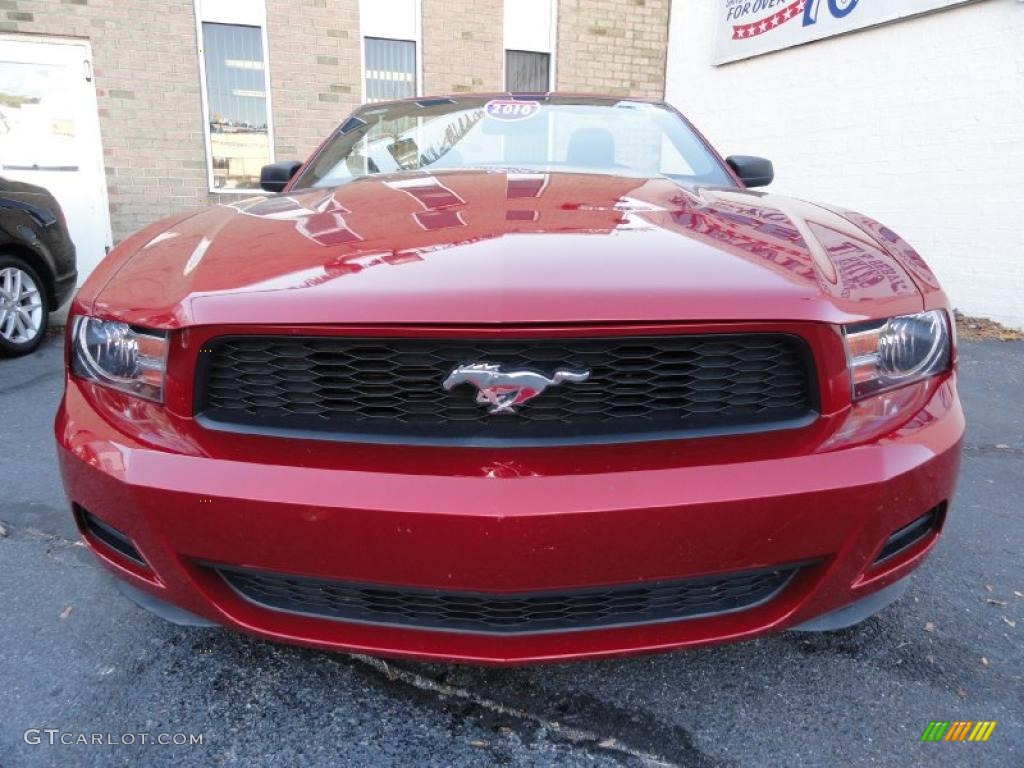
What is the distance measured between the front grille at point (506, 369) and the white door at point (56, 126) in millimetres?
8240

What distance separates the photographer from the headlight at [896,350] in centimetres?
137

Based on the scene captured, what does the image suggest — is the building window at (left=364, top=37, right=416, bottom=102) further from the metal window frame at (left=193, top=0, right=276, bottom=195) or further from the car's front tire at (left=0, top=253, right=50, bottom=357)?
the car's front tire at (left=0, top=253, right=50, bottom=357)

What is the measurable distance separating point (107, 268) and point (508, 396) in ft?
3.41

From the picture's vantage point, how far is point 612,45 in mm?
9625

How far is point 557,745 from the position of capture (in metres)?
1.51

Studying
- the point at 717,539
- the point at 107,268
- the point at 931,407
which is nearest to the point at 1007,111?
the point at 931,407

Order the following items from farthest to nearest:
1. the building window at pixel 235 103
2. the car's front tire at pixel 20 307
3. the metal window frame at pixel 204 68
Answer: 1. the building window at pixel 235 103
2. the metal window frame at pixel 204 68
3. the car's front tire at pixel 20 307

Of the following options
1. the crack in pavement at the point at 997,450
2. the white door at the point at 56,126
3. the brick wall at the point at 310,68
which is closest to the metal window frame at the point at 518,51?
the brick wall at the point at 310,68

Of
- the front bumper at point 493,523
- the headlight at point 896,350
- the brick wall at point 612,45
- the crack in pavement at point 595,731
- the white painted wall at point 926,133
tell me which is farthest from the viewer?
the brick wall at point 612,45

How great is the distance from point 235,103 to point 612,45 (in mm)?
5102

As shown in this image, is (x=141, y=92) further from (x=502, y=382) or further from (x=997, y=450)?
(x=997, y=450)

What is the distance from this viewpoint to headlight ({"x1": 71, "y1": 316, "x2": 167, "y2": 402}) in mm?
1373

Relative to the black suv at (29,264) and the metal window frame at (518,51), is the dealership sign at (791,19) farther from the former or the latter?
the black suv at (29,264)

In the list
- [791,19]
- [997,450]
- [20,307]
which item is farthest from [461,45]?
[997,450]
